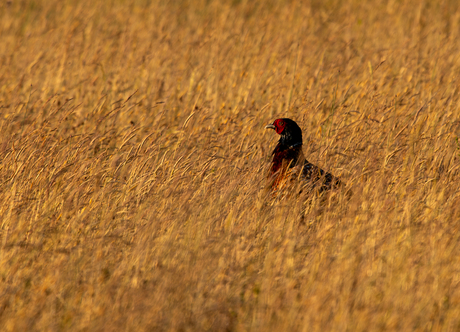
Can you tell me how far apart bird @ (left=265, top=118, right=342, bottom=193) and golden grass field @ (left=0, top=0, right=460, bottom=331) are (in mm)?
130

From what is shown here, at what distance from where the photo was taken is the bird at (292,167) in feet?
14.2

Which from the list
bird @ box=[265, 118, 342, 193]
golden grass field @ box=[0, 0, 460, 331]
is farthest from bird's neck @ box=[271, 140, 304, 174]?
golden grass field @ box=[0, 0, 460, 331]

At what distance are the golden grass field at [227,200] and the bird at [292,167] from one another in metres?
0.13

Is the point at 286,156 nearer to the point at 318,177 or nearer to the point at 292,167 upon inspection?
the point at 292,167

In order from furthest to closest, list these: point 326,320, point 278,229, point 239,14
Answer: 1. point 239,14
2. point 278,229
3. point 326,320

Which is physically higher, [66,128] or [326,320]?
[326,320]

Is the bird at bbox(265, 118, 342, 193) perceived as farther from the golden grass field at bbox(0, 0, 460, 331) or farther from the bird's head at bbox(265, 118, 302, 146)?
the golden grass field at bbox(0, 0, 460, 331)

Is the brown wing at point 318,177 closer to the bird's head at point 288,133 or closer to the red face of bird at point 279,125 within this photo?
the bird's head at point 288,133

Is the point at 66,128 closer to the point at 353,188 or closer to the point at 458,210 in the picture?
the point at 353,188

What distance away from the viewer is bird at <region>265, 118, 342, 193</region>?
433 centimetres

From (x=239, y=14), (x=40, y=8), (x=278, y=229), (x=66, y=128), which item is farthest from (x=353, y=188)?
(x=40, y=8)

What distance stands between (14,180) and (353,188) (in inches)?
96.0

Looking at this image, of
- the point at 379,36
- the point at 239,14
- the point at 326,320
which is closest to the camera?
the point at 326,320

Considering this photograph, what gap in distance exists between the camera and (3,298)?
3.12 m
